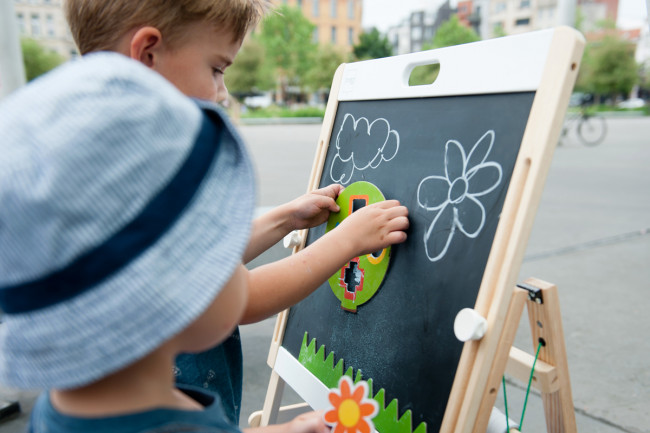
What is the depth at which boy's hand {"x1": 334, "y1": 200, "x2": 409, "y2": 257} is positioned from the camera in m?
1.09

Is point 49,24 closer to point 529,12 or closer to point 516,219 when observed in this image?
point 529,12

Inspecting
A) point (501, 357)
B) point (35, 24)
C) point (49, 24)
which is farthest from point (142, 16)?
point (35, 24)

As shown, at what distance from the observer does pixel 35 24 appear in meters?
42.5

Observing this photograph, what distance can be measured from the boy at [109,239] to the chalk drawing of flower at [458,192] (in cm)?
49

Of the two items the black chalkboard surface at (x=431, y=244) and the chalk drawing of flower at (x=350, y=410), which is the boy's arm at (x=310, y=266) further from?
the chalk drawing of flower at (x=350, y=410)

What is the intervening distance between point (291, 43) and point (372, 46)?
23.3 ft

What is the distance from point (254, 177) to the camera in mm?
763

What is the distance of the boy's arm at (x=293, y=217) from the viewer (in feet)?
4.49

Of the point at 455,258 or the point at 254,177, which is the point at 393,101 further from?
the point at 254,177

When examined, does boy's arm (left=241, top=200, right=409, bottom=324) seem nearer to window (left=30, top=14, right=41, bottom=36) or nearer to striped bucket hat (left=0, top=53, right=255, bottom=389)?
striped bucket hat (left=0, top=53, right=255, bottom=389)

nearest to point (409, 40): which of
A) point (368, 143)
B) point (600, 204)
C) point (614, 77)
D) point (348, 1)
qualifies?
point (348, 1)

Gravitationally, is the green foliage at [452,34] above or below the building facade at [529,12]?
below

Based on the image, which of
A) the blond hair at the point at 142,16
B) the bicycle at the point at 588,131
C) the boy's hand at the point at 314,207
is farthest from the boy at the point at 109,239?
the bicycle at the point at 588,131

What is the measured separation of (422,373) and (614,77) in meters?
36.4
